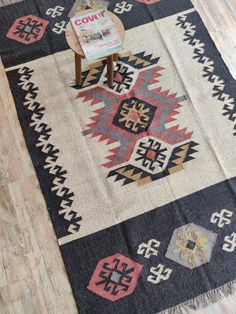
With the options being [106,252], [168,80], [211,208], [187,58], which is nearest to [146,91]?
[168,80]

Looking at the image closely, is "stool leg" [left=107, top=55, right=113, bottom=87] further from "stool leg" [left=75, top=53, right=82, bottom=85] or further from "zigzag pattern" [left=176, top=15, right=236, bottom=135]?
"zigzag pattern" [left=176, top=15, right=236, bottom=135]

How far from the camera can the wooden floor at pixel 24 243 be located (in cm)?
166

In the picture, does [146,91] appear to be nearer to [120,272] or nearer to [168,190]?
[168,190]

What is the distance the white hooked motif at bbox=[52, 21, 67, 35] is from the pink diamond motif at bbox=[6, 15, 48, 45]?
0.05 metres

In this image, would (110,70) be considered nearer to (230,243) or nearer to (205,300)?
(230,243)

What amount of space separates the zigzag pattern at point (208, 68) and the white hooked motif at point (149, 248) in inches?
22.1

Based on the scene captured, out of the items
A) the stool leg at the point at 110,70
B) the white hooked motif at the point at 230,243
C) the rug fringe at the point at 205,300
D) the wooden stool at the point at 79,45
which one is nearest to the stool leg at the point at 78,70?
the wooden stool at the point at 79,45

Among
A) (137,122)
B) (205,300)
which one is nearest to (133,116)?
(137,122)

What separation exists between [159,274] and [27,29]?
121 centimetres

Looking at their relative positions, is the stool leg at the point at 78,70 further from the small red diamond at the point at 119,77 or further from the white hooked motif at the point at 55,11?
the white hooked motif at the point at 55,11

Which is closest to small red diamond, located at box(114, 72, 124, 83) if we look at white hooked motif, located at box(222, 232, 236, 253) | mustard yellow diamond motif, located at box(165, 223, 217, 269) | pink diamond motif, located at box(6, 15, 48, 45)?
pink diamond motif, located at box(6, 15, 48, 45)

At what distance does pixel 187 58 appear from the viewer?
2.09 metres

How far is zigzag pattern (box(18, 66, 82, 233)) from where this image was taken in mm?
1795

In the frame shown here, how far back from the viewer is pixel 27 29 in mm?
2148
